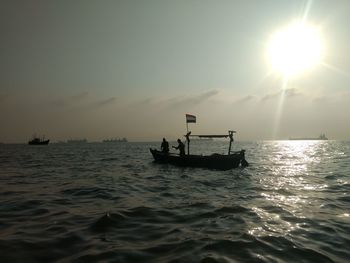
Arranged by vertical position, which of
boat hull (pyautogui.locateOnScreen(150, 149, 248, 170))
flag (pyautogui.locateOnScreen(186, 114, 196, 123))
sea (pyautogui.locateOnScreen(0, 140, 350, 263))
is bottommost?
sea (pyautogui.locateOnScreen(0, 140, 350, 263))

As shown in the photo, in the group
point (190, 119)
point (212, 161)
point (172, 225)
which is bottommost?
point (172, 225)

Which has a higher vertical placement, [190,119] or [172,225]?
[190,119]

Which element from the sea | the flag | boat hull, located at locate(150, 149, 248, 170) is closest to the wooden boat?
boat hull, located at locate(150, 149, 248, 170)

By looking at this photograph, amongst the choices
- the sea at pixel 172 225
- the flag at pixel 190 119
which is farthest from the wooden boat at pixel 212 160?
the sea at pixel 172 225

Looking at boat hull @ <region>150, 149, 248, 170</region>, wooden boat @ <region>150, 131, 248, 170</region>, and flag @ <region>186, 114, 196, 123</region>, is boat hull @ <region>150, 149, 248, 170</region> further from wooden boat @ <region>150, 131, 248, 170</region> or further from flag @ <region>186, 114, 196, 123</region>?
flag @ <region>186, 114, 196, 123</region>

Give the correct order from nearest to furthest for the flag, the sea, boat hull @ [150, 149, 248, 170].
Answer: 1. the sea
2. boat hull @ [150, 149, 248, 170]
3. the flag

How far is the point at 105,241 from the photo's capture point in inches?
340

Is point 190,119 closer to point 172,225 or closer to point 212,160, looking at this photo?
point 212,160

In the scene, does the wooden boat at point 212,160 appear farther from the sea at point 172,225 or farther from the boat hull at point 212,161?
the sea at point 172,225

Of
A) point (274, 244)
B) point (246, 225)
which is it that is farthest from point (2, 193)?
point (274, 244)

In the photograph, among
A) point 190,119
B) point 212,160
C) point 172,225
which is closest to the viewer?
point 172,225

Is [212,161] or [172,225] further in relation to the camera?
[212,161]

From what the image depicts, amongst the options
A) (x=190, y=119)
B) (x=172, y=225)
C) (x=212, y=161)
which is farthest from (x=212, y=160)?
(x=172, y=225)

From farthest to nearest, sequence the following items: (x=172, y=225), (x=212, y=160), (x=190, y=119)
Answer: (x=190, y=119)
(x=212, y=160)
(x=172, y=225)
